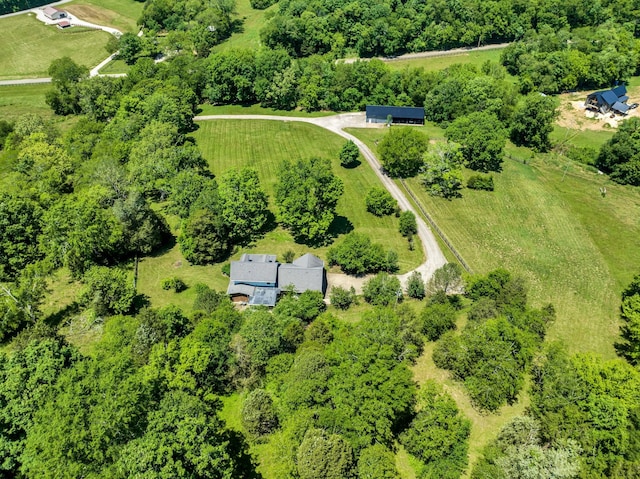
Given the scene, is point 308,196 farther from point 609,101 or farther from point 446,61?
point 446,61

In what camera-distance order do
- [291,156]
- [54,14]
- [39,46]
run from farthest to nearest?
[54,14], [39,46], [291,156]

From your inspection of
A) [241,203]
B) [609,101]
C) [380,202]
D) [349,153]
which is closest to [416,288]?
[380,202]

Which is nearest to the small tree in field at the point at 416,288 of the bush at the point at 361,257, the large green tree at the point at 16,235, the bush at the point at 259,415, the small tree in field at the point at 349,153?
the bush at the point at 361,257

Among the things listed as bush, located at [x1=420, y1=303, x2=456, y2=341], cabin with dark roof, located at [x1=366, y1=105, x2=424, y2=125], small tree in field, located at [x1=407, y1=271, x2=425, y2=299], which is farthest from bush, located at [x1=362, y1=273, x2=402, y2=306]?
cabin with dark roof, located at [x1=366, y1=105, x2=424, y2=125]

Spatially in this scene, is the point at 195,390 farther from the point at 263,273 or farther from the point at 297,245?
the point at 297,245

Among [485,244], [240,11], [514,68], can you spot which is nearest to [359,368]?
[485,244]

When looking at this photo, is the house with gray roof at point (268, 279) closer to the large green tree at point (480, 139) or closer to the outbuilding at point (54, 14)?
the large green tree at point (480, 139)
